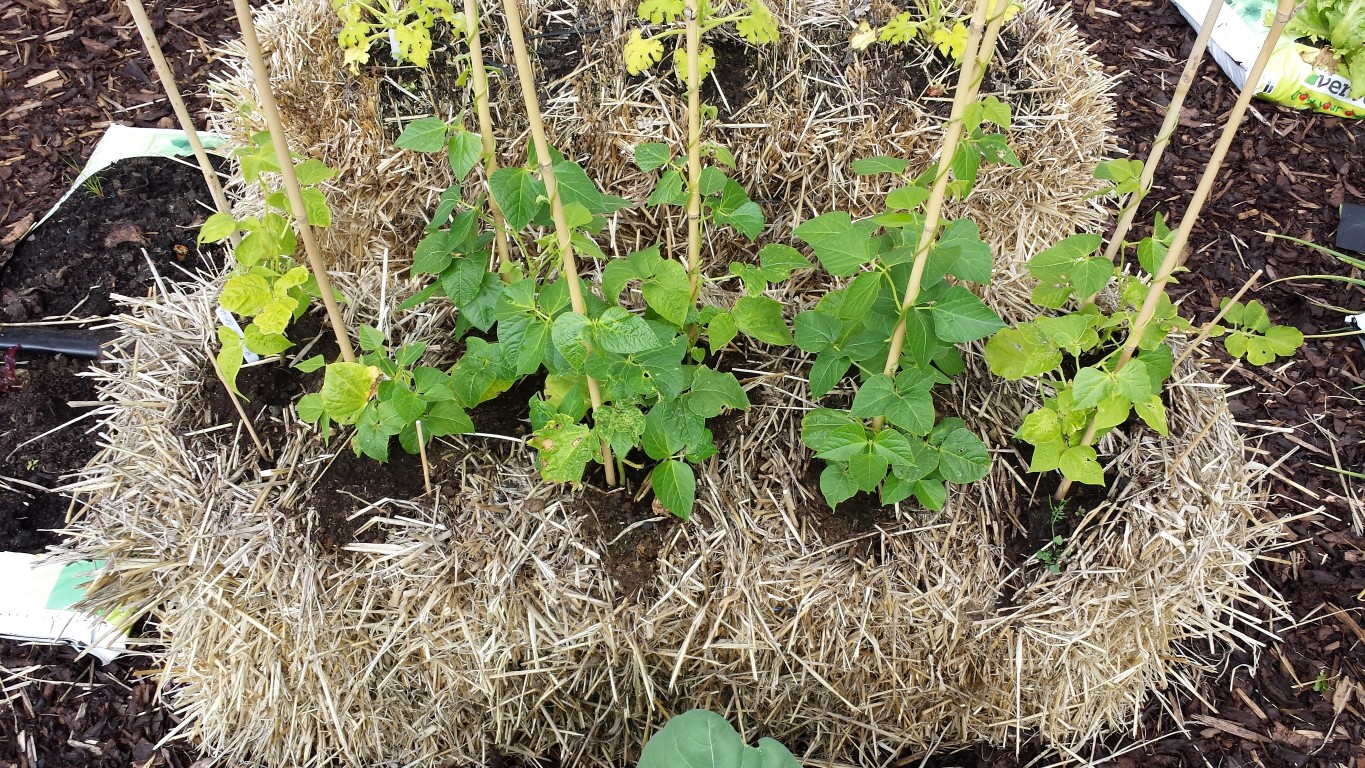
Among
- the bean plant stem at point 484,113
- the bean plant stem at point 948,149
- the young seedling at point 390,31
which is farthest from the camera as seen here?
the young seedling at point 390,31

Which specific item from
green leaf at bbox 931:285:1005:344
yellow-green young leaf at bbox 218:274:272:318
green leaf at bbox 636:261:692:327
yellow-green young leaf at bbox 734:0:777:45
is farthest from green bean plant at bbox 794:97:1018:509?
yellow-green young leaf at bbox 218:274:272:318

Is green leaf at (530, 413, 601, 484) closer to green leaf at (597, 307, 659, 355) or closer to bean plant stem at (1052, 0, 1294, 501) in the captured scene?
green leaf at (597, 307, 659, 355)

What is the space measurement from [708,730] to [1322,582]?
186 centimetres

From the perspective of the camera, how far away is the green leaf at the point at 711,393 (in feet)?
5.78

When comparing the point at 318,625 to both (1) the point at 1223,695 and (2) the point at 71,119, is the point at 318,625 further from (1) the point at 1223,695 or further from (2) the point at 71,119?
(2) the point at 71,119

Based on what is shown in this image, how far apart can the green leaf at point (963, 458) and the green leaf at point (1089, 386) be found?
0.20 meters

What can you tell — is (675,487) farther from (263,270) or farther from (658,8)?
(658,8)

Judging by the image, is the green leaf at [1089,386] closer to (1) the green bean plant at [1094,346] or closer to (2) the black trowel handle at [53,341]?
(1) the green bean plant at [1094,346]

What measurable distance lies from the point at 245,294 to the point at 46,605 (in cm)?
126

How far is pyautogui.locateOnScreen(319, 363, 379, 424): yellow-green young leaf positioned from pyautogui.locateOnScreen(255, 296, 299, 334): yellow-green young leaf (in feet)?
0.38

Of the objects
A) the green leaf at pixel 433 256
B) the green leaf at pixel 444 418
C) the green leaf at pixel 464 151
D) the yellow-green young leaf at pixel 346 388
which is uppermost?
the green leaf at pixel 464 151

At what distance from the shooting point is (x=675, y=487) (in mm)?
1770

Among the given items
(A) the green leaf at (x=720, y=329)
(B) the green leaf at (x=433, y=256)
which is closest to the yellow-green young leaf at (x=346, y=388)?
(B) the green leaf at (x=433, y=256)

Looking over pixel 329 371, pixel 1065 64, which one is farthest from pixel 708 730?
pixel 1065 64
